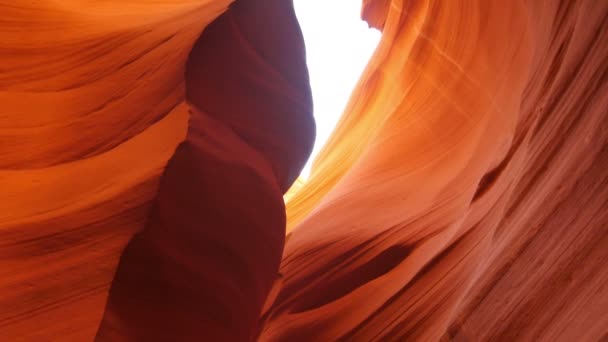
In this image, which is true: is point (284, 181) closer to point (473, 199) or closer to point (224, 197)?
point (224, 197)

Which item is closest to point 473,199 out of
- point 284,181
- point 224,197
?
point 284,181

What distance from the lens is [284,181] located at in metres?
Answer: 2.43

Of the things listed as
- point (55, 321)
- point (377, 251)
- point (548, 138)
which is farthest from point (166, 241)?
point (548, 138)

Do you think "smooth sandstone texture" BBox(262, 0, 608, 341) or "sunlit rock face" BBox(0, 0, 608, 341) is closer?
"sunlit rock face" BBox(0, 0, 608, 341)

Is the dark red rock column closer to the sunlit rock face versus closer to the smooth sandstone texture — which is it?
the sunlit rock face

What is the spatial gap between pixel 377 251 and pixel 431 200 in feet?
0.95

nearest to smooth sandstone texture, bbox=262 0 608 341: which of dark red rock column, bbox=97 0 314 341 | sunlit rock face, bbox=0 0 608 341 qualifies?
sunlit rock face, bbox=0 0 608 341

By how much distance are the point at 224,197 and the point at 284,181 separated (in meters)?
0.40

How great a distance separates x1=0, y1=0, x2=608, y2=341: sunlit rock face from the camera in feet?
6.24

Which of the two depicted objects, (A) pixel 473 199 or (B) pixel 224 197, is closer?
(B) pixel 224 197

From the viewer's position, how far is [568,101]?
257 centimetres

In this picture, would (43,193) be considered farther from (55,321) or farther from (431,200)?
(431,200)

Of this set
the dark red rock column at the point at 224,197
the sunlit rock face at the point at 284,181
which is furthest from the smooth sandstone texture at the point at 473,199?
the dark red rock column at the point at 224,197

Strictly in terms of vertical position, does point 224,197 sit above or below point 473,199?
below
